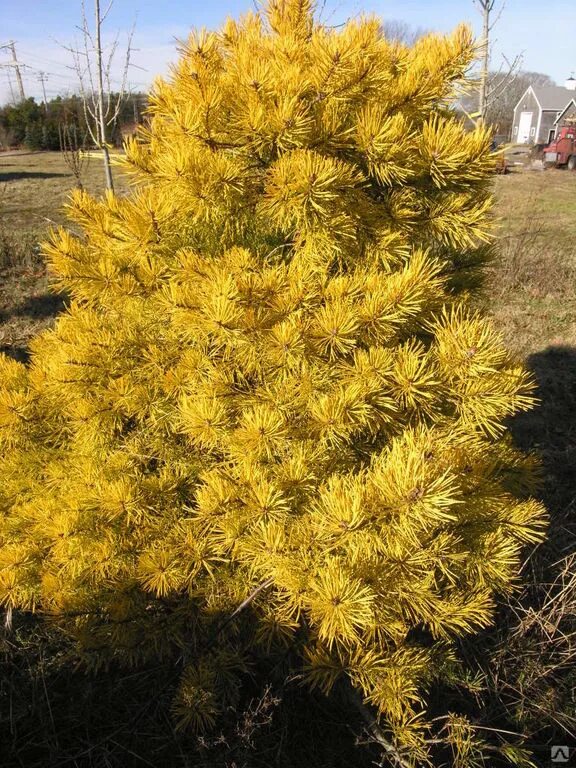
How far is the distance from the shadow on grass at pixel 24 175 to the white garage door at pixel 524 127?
44.4 metres

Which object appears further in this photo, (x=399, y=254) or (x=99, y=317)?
(x=99, y=317)

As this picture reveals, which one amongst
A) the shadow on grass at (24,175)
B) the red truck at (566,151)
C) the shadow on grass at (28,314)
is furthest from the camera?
the red truck at (566,151)

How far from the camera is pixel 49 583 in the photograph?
1.79 meters

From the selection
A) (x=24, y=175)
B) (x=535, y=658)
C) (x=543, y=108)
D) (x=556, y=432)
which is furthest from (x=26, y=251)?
(x=543, y=108)

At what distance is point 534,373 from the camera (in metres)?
1.85

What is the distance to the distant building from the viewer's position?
44.1m

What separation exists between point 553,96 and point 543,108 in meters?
1.63

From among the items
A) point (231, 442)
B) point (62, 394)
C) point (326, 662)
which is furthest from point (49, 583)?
point (326, 662)

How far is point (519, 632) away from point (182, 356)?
1869 mm

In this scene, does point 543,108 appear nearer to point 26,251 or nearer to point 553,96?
point 553,96

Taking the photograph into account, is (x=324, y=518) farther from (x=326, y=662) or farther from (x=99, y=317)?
(x=99, y=317)

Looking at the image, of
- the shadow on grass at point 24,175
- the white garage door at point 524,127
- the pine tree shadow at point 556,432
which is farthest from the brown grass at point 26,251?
the white garage door at point 524,127

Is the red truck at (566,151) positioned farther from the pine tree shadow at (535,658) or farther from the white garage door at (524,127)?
the pine tree shadow at (535,658)

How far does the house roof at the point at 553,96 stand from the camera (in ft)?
146
